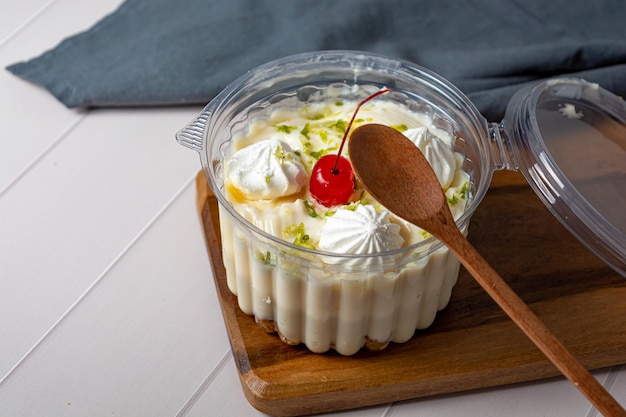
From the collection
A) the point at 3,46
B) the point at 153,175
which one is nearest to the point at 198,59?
the point at 153,175

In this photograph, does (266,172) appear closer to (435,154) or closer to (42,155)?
(435,154)

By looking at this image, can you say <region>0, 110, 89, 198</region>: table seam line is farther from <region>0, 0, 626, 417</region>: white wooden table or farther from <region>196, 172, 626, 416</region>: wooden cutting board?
<region>196, 172, 626, 416</region>: wooden cutting board

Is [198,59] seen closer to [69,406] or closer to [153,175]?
[153,175]

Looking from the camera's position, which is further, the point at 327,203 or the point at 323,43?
the point at 323,43

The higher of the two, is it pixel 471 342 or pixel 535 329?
pixel 535 329

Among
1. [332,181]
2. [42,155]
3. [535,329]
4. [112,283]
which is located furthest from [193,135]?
[535,329]

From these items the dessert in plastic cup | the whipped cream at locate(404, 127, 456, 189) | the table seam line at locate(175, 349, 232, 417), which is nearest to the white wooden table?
the table seam line at locate(175, 349, 232, 417)
